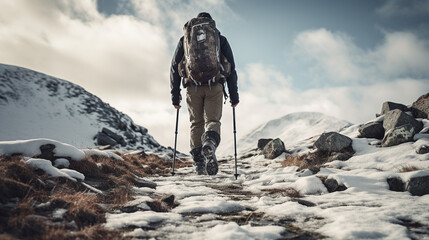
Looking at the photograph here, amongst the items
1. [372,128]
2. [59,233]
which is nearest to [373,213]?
[59,233]

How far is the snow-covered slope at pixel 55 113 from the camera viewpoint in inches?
1034

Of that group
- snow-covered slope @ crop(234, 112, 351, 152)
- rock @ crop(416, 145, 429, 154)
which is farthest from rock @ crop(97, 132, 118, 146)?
snow-covered slope @ crop(234, 112, 351, 152)

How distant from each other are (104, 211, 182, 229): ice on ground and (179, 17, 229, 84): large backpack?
3.66 meters

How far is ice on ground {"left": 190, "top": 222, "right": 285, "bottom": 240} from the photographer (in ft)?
5.67

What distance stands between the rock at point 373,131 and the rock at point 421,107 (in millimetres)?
1387

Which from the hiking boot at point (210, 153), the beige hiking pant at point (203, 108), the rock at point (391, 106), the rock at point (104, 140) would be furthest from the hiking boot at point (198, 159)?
the rock at point (104, 140)

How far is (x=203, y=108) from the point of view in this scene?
245 inches

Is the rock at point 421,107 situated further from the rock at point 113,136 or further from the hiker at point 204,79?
the rock at point 113,136

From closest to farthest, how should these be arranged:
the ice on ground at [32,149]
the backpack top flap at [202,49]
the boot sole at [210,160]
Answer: the ice on ground at [32,149]
the boot sole at [210,160]
the backpack top flap at [202,49]

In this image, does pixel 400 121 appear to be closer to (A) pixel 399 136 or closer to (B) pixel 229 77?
(A) pixel 399 136

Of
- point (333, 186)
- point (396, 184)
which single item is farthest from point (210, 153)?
point (396, 184)

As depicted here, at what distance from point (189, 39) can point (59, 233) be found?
483cm

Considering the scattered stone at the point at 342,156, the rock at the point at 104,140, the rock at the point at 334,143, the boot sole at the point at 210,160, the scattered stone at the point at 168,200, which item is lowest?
the scattered stone at the point at 168,200

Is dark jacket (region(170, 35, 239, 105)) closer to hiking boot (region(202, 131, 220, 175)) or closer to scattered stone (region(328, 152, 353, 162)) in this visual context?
hiking boot (region(202, 131, 220, 175))
